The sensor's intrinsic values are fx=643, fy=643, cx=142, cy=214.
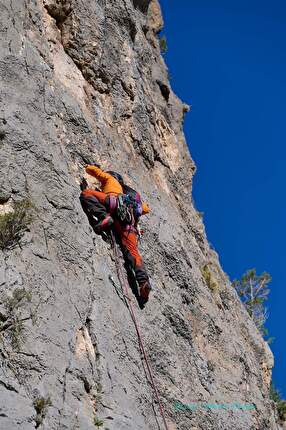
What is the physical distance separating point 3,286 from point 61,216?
75.6 inches

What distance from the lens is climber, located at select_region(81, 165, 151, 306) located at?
31.4 feet

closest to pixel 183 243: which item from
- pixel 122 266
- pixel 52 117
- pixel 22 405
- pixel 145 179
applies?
pixel 145 179

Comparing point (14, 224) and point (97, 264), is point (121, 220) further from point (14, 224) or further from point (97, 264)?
point (14, 224)

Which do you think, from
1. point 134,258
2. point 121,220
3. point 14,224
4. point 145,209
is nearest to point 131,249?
point 134,258

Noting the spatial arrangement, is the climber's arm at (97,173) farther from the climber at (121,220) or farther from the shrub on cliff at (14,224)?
the shrub on cliff at (14,224)

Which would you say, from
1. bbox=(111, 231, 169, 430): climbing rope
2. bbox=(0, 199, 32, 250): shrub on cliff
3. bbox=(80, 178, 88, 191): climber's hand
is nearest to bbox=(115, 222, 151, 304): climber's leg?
bbox=(111, 231, 169, 430): climbing rope

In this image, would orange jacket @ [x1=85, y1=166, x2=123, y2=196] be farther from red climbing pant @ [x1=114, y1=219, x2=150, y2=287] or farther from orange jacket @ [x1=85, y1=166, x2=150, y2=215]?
red climbing pant @ [x1=114, y1=219, x2=150, y2=287]

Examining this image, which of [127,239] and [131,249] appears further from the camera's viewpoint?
[127,239]

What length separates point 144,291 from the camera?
955cm

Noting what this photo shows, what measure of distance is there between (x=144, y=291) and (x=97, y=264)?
1128mm

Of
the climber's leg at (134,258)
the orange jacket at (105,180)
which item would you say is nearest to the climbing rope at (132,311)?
the climber's leg at (134,258)

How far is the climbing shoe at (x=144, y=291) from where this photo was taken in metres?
9.52

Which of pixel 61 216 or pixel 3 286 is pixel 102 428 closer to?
pixel 3 286

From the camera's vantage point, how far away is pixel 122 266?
31.6 feet
